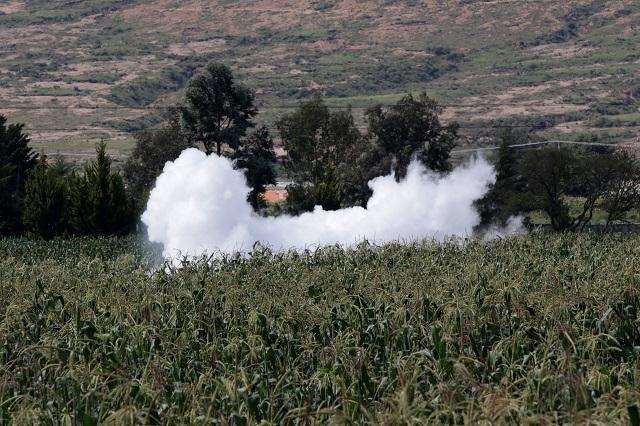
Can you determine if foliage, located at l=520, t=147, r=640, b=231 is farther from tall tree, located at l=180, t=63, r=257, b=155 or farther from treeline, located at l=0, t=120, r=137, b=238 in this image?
treeline, located at l=0, t=120, r=137, b=238

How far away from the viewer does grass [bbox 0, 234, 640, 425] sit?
17.6 m

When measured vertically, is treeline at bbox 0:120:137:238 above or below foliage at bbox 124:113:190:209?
above

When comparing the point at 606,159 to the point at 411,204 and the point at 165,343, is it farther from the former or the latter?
the point at 165,343

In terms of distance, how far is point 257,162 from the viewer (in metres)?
109

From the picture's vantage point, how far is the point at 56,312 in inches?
1139

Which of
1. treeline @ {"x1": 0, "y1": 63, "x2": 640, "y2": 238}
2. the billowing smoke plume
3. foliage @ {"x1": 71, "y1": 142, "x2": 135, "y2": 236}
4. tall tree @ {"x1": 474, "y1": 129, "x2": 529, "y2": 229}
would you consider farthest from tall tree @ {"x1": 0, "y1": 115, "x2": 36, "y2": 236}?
the billowing smoke plume

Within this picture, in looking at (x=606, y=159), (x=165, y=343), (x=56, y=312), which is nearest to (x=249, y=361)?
(x=165, y=343)

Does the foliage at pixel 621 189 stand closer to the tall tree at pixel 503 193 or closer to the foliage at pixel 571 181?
the foliage at pixel 571 181

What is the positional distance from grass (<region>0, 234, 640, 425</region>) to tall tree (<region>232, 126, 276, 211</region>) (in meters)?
66.1

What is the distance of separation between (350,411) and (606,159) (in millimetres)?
78064

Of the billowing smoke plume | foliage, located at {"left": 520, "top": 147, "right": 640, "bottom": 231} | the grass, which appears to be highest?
the grass

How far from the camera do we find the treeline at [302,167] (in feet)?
305

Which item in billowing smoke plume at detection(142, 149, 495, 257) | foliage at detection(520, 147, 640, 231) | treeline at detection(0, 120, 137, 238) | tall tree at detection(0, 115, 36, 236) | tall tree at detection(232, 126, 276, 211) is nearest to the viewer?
billowing smoke plume at detection(142, 149, 495, 257)

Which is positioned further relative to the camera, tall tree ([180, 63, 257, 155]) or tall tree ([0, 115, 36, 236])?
tall tree ([180, 63, 257, 155])
